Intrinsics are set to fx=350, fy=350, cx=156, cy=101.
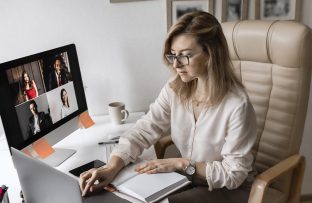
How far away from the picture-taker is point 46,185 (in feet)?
2.99

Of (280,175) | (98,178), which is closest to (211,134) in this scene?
(280,175)

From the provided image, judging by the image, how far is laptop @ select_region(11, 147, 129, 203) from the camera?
817mm

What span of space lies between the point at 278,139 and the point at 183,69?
0.54 metres

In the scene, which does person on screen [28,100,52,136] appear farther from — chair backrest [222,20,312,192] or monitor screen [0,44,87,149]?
chair backrest [222,20,312,192]

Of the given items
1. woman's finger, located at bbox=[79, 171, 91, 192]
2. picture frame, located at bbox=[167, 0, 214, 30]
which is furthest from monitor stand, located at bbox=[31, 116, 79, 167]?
picture frame, located at bbox=[167, 0, 214, 30]

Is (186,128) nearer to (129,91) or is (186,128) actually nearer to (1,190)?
(129,91)

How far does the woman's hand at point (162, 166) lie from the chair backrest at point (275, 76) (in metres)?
0.47

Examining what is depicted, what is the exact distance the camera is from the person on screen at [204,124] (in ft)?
4.20

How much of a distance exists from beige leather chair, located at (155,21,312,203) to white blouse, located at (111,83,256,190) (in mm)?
141

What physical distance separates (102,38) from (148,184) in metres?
0.97

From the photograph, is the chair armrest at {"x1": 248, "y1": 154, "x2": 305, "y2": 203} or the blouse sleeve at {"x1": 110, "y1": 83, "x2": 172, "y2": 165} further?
the blouse sleeve at {"x1": 110, "y1": 83, "x2": 172, "y2": 165}

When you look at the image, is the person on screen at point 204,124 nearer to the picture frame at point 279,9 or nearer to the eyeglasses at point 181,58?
the eyeglasses at point 181,58

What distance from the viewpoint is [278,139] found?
1508 millimetres

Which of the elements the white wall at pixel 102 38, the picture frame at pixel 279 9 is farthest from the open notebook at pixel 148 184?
the picture frame at pixel 279 9
